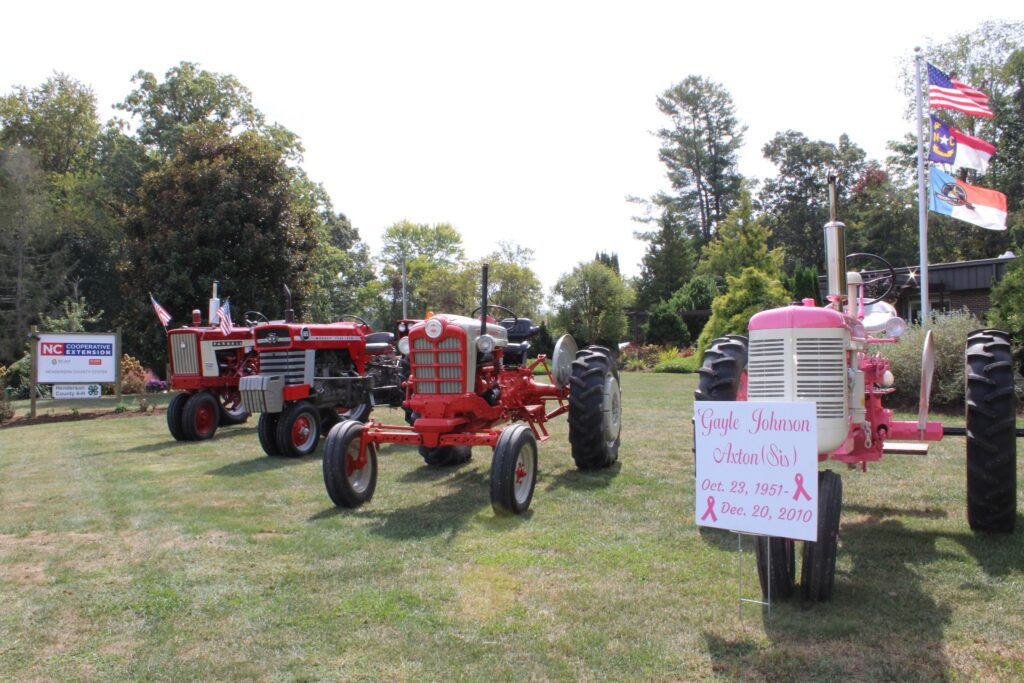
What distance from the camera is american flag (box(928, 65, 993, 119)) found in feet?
40.7

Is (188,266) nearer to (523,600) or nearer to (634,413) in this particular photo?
(634,413)

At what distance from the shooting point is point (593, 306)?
32094mm

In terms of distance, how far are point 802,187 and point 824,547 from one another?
164 ft

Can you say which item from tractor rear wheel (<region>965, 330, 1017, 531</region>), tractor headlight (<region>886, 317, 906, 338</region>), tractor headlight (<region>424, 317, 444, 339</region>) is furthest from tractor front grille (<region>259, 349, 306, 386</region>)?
tractor rear wheel (<region>965, 330, 1017, 531</region>)

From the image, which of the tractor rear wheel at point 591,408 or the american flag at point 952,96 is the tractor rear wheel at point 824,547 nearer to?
the tractor rear wheel at point 591,408

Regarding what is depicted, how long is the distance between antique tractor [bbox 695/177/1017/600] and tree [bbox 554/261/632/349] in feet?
86.2

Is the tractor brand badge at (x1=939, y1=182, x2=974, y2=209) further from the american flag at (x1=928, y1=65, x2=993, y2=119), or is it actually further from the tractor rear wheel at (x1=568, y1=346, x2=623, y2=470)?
the tractor rear wheel at (x1=568, y1=346, x2=623, y2=470)

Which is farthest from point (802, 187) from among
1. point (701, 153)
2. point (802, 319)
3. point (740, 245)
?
point (802, 319)

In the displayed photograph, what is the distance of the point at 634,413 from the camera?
12.3 m

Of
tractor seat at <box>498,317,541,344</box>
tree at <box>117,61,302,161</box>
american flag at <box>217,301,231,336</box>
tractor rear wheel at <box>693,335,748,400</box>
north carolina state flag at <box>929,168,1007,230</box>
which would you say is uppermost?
tree at <box>117,61,302,161</box>

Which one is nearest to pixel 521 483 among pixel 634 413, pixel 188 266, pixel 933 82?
pixel 634 413

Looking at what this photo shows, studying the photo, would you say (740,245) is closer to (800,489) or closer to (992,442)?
(992,442)

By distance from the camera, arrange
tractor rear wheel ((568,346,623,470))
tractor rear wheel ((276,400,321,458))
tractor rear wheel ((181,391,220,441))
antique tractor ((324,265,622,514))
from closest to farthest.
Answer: antique tractor ((324,265,622,514)) < tractor rear wheel ((568,346,623,470)) < tractor rear wheel ((276,400,321,458)) < tractor rear wheel ((181,391,220,441))

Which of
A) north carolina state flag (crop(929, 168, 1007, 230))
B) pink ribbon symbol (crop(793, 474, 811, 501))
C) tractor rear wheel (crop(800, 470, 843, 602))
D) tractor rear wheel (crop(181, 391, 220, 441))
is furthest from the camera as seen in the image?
north carolina state flag (crop(929, 168, 1007, 230))
